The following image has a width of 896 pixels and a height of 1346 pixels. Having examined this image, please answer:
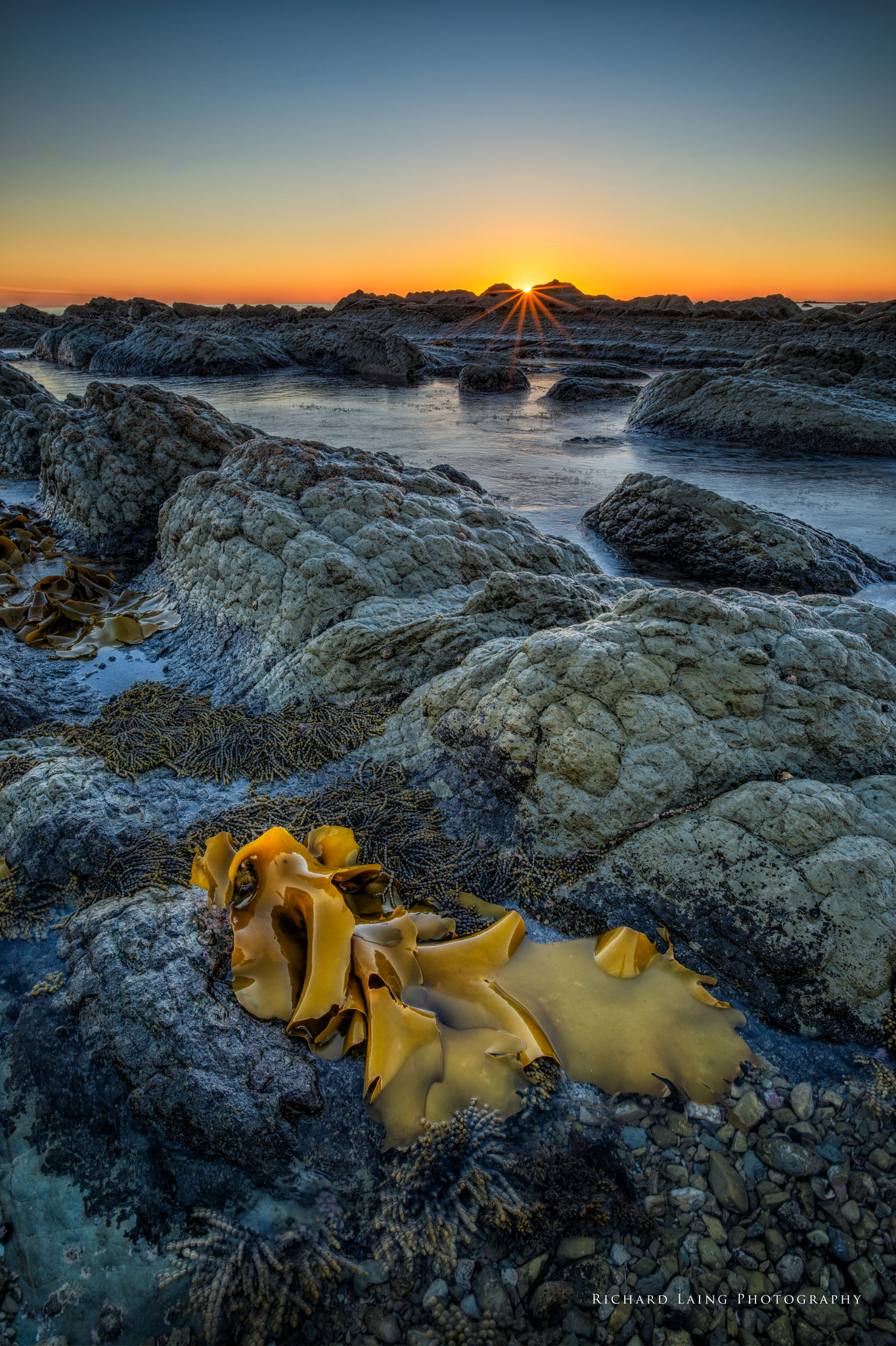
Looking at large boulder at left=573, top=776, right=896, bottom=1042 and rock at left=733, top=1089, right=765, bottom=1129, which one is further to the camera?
large boulder at left=573, top=776, right=896, bottom=1042

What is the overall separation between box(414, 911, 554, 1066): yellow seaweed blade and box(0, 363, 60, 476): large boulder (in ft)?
37.3

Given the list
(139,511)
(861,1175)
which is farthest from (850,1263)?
(139,511)

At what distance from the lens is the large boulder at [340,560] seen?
174 inches

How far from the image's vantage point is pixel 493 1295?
5.67 feet

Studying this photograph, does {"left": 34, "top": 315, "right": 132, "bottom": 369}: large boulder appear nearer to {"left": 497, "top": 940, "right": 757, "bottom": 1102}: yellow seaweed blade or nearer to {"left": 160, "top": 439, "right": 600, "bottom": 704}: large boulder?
{"left": 160, "top": 439, "right": 600, "bottom": 704}: large boulder

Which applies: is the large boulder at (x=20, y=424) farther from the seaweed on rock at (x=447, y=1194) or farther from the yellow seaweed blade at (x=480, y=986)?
the seaweed on rock at (x=447, y=1194)

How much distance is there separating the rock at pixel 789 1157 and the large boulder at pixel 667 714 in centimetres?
125

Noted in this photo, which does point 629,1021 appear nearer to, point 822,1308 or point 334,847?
point 822,1308

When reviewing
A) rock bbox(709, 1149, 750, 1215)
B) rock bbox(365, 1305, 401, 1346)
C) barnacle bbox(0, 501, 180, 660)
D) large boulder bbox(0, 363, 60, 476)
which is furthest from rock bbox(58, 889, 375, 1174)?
large boulder bbox(0, 363, 60, 476)

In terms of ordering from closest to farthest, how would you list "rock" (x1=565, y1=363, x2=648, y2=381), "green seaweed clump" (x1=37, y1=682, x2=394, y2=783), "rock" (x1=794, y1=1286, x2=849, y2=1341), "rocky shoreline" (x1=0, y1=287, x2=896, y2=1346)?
"rock" (x1=794, y1=1286, x2=849, y2=1341) < "rocky shoreline" (x1=0, y1=287, x2=896, y2=1346) < "green seaweed clump" (x1=37, y1=682, x2=394, y2=783) < "rock" (x1=565, y1=363, x2=648, y2=381)

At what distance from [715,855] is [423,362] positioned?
34937 mm

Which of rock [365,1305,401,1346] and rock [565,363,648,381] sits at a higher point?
rock [565,363,648,381]

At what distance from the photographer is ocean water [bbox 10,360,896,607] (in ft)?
35.1

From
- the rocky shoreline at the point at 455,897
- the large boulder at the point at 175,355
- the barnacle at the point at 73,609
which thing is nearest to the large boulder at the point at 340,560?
the rocky shoreline at the point at 455,897
